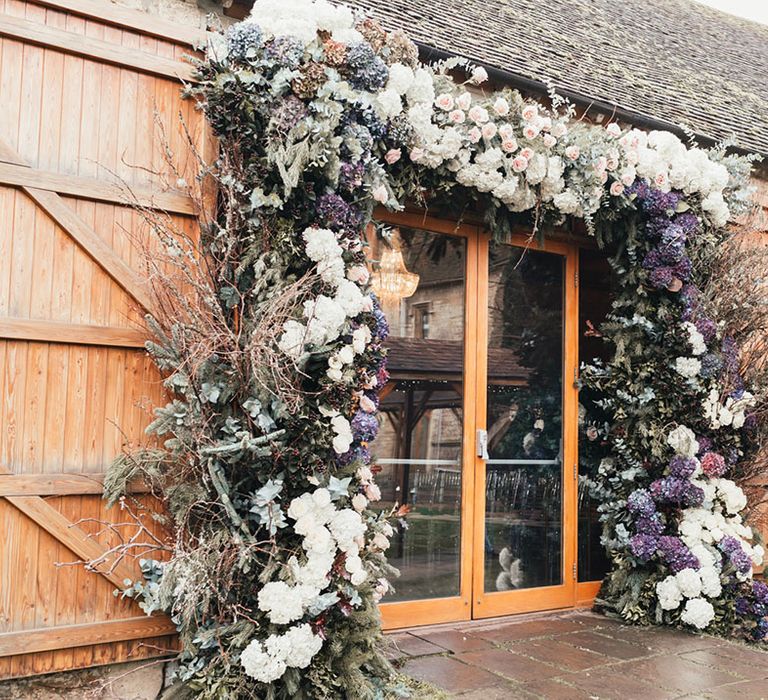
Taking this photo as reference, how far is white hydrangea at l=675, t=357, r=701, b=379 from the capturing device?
546cm

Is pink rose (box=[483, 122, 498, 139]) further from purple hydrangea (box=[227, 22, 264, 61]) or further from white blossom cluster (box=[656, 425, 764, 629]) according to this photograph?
white blossom cluster (box=[656, 425, 764, 629])

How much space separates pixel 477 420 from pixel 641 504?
1.32 m

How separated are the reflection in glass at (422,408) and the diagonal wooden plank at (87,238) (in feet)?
5.32

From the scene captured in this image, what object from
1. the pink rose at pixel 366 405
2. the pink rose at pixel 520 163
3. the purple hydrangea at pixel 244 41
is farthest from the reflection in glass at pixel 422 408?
the purple hydrangea at pixel 244 41

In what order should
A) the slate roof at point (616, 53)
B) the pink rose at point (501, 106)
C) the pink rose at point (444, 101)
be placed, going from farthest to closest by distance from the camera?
the slate roof at point (616, 53) → the pink rose at point (501, 106) → the pink rose at point (444, 101)

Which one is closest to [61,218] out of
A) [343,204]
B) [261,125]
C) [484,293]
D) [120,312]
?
[120,312]

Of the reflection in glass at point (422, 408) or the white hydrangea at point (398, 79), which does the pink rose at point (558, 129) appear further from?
the white hydrangea at point (398, 79)

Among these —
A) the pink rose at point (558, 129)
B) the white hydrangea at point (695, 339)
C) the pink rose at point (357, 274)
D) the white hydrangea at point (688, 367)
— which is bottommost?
the white hydrangea at point (688, 367)

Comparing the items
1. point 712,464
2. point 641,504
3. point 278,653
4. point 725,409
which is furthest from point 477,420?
point 278,653

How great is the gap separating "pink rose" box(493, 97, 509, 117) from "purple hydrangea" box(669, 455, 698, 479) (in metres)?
2.65

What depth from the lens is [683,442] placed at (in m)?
5.45

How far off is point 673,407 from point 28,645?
14.1ft

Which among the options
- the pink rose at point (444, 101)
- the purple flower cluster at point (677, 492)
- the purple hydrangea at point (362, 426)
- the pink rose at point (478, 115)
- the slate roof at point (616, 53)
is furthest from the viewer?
the slate roof at point (616, 53)

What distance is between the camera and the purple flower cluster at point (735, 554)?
17.7 feet
